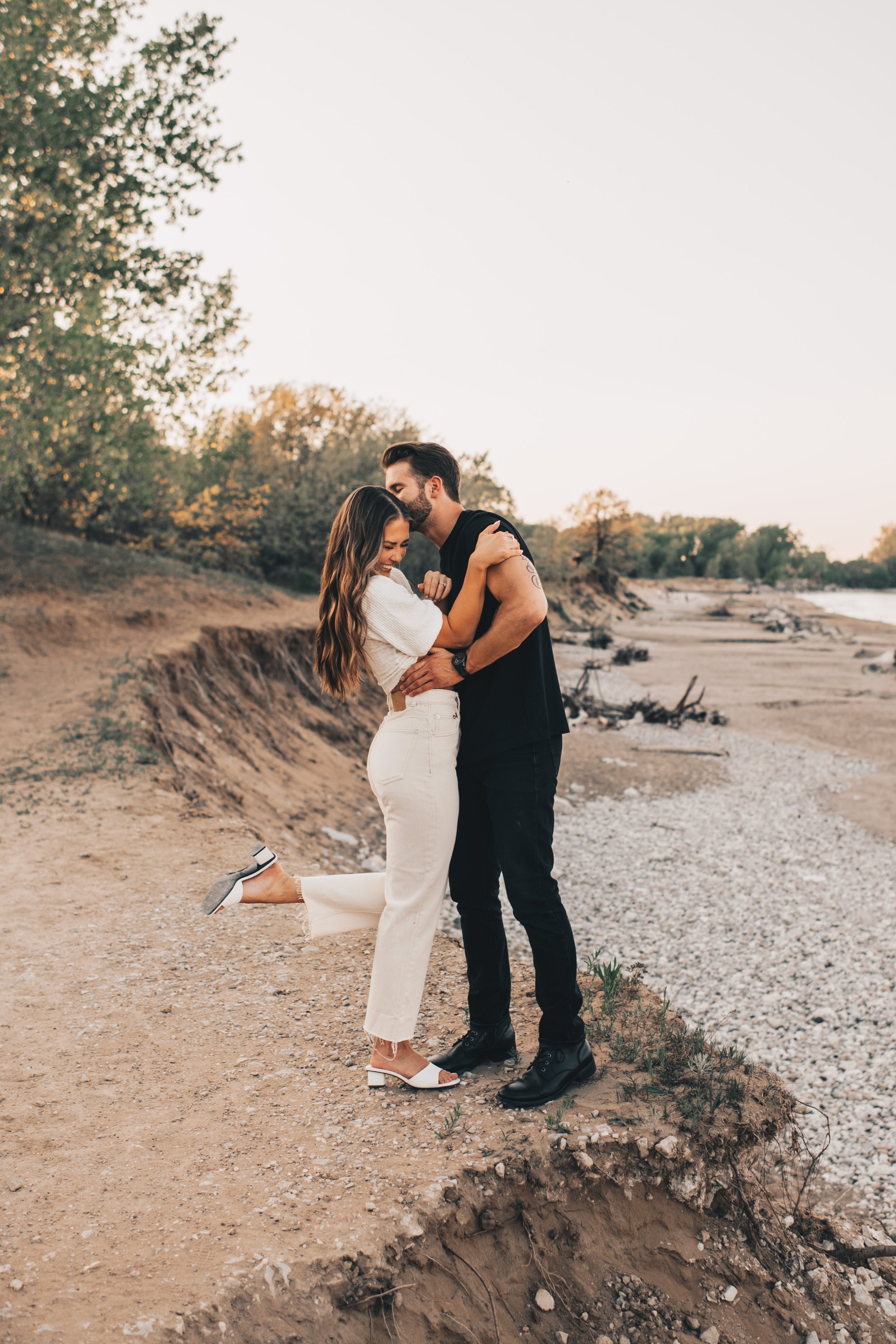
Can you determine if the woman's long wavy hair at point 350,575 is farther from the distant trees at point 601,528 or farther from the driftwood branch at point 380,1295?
the distant trees at point 601,528

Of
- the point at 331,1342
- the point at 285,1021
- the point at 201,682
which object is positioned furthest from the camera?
the point at 201,682

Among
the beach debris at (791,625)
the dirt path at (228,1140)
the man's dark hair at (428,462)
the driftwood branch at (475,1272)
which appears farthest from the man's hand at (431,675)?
the beach debris at (791,625)

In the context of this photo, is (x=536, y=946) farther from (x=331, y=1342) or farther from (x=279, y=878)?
(x=331, y=1342)

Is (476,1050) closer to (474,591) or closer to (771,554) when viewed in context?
(474,591)

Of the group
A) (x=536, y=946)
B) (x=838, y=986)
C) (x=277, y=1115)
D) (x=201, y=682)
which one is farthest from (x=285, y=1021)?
(x=201, y=682)

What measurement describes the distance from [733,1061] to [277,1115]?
6.61ft

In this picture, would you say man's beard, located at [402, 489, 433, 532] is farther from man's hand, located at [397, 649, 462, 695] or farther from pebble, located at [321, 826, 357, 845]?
pebble, located at [321, 826, 357, 845]

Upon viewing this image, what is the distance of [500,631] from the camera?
308 cm

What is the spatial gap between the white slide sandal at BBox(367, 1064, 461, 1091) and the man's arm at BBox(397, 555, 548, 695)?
5.14 feet

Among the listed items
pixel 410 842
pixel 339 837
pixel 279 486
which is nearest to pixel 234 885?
pixel 410 842

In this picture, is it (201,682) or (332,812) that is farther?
(201,682)

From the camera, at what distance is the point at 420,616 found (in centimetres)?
308

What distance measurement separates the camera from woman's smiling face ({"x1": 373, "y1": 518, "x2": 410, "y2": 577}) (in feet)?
10.2

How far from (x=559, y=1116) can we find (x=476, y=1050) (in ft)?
1.61
